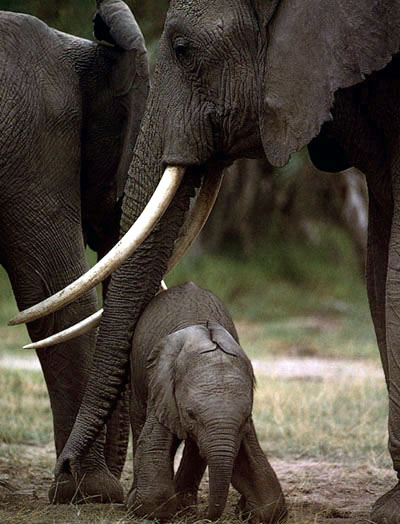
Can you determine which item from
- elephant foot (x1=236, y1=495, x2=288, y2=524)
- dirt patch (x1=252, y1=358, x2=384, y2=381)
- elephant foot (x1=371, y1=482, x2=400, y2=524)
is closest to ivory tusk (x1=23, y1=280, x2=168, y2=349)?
elephant foot (x1=236, y1=495, x2=288, y2=524)

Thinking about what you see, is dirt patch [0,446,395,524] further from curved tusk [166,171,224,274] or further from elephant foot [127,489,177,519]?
curved tusk [166,171,224,274]

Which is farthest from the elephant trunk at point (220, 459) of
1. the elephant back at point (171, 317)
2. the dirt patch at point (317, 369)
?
the dirt patch at point (317, 369)

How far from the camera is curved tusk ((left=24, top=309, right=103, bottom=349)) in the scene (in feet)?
16.2

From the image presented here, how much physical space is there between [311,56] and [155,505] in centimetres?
173

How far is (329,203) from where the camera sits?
56.2 feet

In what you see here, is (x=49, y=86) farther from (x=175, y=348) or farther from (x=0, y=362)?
(x=0, y=362)

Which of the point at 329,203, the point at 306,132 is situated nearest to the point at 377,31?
the point at 306,132

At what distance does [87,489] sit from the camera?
513 centimetres

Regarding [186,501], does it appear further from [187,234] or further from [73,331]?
[187,234]

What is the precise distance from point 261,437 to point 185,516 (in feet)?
8.42

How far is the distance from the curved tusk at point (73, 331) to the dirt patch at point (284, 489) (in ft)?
2.16

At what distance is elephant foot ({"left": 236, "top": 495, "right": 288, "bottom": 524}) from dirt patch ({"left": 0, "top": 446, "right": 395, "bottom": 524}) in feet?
0.15

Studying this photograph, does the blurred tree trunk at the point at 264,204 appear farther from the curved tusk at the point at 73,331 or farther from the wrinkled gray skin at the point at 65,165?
the curved tusk at the point at 73,331

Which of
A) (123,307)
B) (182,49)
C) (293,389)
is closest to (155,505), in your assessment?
(123,307)
